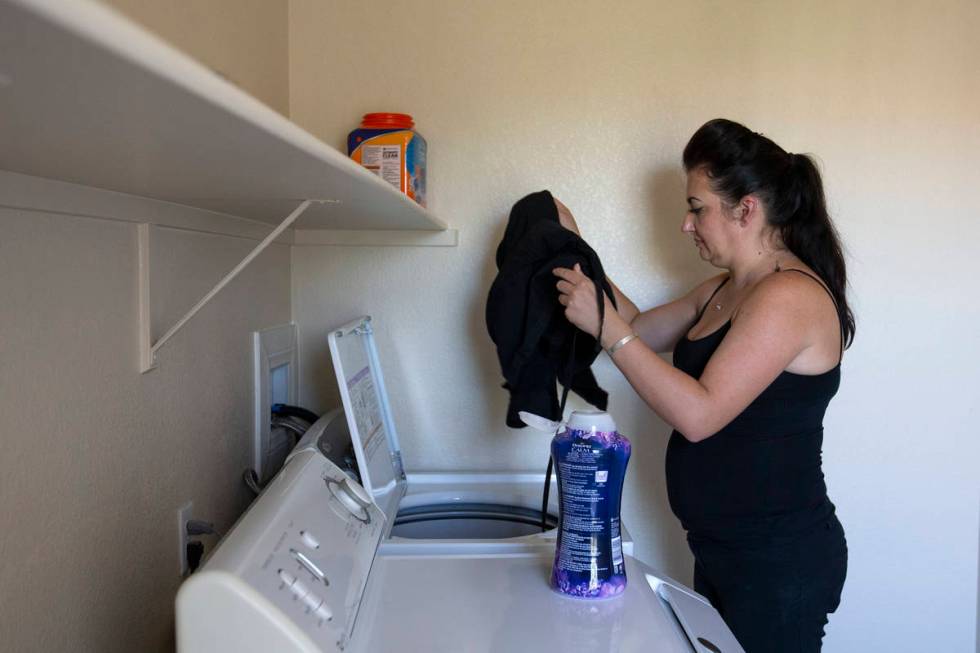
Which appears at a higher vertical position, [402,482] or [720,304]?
[720,304]

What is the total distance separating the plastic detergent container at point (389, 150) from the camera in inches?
79.5

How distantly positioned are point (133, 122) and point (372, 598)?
2.92ft

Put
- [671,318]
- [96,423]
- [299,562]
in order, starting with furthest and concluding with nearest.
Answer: [671,318]
[96,423]
[299,562]

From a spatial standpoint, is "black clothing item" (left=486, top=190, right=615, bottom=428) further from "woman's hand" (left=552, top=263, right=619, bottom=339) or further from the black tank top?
the black tank top

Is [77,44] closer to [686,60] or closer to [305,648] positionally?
[305,648]

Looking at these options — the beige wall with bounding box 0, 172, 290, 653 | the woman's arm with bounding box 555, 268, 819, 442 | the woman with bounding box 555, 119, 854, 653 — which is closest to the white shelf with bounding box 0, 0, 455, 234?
the beige wall with bounding box 0, 172, 290, 653


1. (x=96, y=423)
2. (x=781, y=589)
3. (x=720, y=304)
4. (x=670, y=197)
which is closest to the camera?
(x=96, y=423)

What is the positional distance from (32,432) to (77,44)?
748 mm

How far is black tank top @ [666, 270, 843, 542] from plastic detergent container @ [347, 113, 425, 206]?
88cm

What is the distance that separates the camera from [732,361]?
160 cm

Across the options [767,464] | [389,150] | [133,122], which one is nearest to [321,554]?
[133,122]

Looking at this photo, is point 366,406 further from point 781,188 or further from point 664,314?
point 781,188

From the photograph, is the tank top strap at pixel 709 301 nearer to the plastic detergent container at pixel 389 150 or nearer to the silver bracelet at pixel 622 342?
the silver bracelet at pixel 622 342

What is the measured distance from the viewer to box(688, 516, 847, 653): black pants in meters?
1.71
